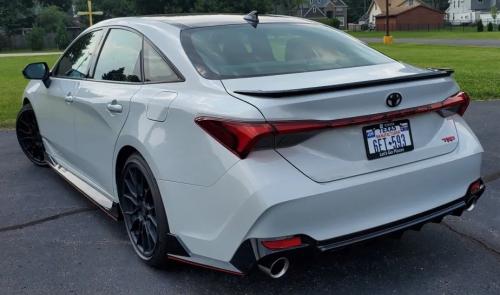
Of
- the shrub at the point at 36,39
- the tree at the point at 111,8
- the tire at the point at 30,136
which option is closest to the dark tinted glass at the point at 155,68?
the tire at the point at 30,136

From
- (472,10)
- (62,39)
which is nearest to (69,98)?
(62,39)

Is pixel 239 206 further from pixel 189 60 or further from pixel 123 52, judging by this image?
pixel 123 52

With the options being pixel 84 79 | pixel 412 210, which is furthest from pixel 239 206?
pixel 84 79

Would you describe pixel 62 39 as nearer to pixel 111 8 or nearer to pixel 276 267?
pixel 111 8

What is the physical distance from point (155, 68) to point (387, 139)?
58.4 inches

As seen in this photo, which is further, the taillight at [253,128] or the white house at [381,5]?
the white house at [381,5]

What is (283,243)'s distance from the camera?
2.59 meters

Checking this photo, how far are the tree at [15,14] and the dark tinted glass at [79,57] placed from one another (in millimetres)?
67906

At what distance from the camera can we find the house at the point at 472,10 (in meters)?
94.1

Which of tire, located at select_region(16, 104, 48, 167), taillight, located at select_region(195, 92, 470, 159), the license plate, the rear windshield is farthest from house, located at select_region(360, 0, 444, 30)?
taillight, located at select_region(195, 92, 470, 159)

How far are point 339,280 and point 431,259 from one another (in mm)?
673

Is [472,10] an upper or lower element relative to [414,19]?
upper

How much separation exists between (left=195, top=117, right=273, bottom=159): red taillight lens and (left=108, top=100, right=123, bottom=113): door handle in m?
1.05

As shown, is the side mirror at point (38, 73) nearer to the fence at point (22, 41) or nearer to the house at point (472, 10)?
the fence at point (22, 41)
